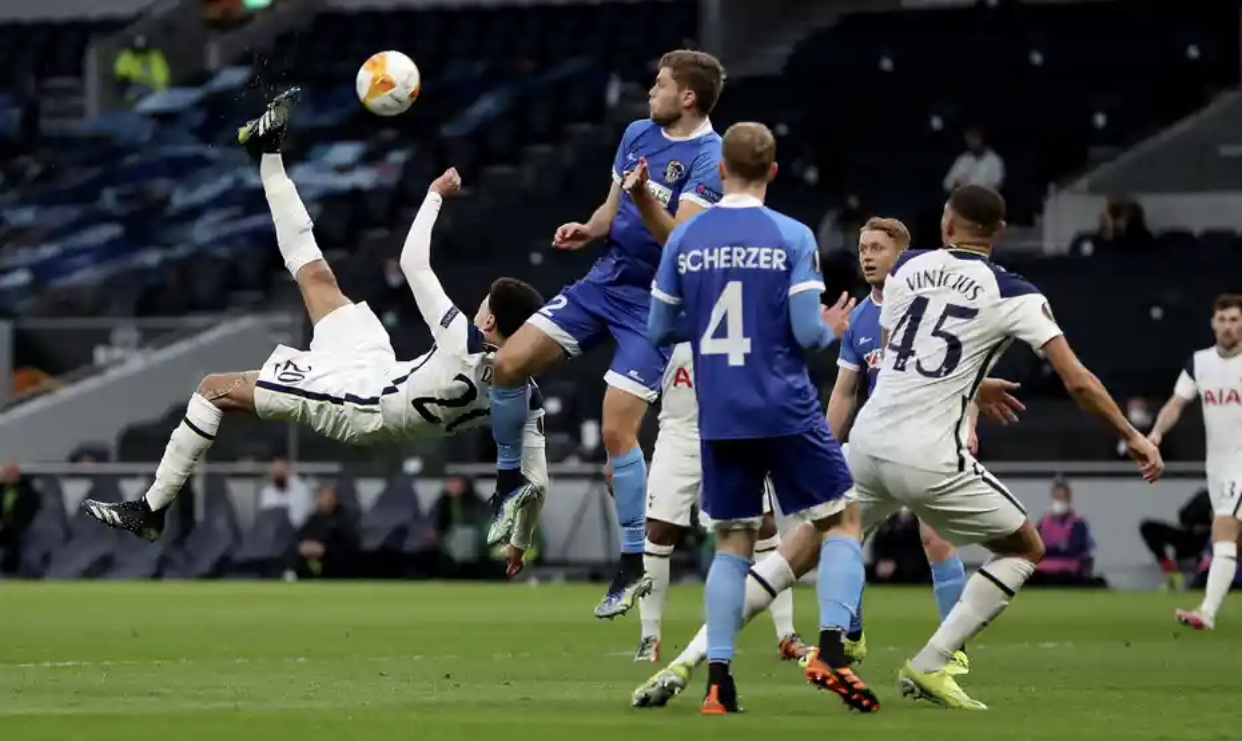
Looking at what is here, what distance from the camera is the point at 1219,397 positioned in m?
17.4

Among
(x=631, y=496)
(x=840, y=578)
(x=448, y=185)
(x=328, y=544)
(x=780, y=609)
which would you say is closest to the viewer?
(x=840, y=578)

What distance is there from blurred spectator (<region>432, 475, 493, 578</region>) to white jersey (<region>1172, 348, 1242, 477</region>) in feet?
33.0

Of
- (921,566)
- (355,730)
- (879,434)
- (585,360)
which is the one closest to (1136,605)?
(921,566)

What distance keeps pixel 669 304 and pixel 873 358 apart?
2.88 meters

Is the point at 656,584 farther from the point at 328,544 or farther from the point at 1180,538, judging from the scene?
the point at 328,544

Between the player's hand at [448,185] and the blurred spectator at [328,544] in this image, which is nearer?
the player's hand at [448,185]

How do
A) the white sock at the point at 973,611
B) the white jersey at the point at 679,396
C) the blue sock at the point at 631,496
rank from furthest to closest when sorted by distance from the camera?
the white jersey at the point at 679,396, the blue sock at the point at 631,496, the white sock at the point at 973,611

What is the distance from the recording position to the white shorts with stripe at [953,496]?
10.2m

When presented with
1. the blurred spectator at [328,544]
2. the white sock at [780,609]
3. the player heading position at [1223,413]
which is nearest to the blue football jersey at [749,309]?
the white sock at [780,609]

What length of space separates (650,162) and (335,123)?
2419 centimetres

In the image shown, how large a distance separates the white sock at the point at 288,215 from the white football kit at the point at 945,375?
13.5ft

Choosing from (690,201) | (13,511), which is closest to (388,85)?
(690,201)

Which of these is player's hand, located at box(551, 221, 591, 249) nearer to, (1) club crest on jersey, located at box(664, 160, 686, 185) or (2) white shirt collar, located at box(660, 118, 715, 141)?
(1) club crest on jersey, located at box(664, 160, 686, 185)

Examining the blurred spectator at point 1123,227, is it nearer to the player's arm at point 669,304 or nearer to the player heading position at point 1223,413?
the player heading position at point 1223,413
